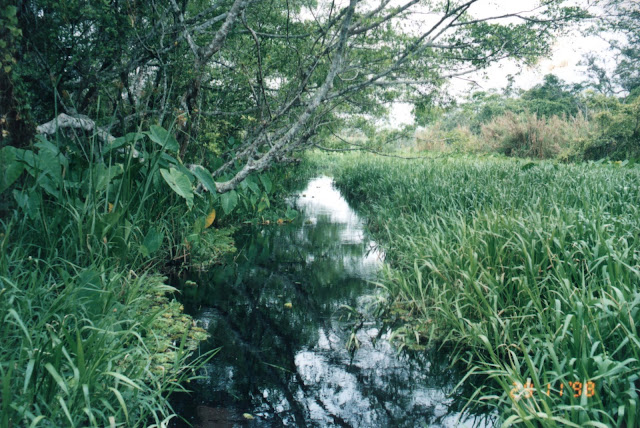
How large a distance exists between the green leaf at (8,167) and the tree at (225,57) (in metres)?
0.56

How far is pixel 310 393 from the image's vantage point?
2723mm

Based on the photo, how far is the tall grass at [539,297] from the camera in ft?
6.46

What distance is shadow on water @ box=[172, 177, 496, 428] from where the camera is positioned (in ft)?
8.22

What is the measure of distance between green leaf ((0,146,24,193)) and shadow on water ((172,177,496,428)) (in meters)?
1.79

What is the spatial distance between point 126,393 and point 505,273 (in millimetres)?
2849

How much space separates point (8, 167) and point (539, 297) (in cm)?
368

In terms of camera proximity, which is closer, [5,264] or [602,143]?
[5,264]

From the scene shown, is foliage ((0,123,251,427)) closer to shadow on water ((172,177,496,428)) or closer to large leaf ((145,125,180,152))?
large leaf ((145,125,180,152))

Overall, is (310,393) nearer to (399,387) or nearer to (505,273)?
(399,387)

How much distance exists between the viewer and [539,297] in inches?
114

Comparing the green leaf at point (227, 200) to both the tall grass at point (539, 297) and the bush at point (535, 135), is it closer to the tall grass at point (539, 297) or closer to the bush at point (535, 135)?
the tall grass at point (539, 297)

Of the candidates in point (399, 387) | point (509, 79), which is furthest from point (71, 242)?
point (509, 79)
